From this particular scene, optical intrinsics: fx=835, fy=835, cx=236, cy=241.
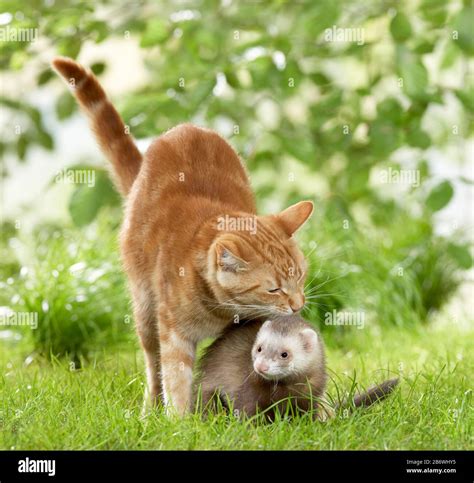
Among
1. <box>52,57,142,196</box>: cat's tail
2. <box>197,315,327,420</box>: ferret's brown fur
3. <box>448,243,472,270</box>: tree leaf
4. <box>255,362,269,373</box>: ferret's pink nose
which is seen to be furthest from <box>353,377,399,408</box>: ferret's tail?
<box>448,243,472,270</box>: tree leaf

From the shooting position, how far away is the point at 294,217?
3.58 m

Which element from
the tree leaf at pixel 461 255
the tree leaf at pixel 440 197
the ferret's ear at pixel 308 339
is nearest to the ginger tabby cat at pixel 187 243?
the ferret's ear at pixel 308 339

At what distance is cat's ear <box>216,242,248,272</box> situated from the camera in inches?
125

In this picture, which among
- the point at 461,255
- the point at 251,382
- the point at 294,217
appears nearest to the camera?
the point at 251,382

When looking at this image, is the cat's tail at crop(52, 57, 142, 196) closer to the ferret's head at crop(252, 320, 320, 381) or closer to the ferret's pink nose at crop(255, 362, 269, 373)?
the ferret's head at crop(252, 320, 320, 381)

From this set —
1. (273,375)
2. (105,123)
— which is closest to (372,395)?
(273,375)

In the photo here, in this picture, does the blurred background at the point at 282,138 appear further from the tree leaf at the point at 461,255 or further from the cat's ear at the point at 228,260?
the cat's ear at the point at 228,260

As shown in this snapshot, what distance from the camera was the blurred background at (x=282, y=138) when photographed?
4961 mm

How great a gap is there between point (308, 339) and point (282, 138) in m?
2.18

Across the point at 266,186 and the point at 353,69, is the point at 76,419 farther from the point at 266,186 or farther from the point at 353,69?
the point at 353,69

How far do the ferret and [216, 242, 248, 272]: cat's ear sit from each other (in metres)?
0.28

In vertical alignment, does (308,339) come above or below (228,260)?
below

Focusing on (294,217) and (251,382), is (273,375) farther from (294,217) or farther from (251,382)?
(294,217)

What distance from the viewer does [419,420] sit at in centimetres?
314
